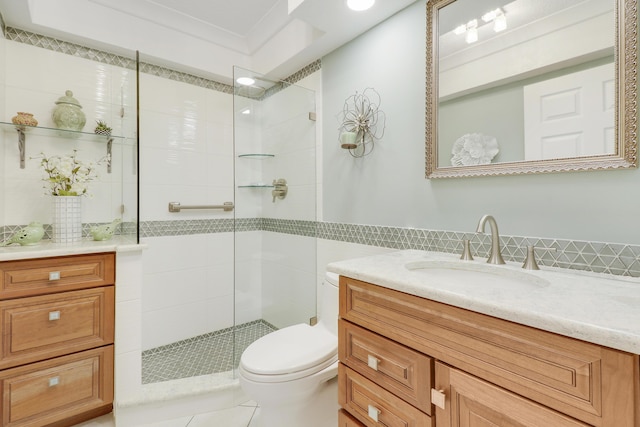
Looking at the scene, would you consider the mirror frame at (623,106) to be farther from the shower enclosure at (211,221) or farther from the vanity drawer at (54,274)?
the vanity drawer at (54,274)

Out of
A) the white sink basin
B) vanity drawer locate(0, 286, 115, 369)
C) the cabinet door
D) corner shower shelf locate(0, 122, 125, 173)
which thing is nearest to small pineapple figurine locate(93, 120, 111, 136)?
corner shower shelf locate(0, 122, 125, 173)

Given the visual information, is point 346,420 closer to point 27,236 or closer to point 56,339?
point 56,339

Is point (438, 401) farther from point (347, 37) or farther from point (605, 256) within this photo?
point (347, 37)

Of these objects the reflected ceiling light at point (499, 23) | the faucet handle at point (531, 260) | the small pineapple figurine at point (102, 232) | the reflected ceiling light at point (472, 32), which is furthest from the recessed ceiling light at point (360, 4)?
the small pineapple figurine at point (102, 232)

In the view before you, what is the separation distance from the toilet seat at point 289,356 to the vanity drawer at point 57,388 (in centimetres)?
84

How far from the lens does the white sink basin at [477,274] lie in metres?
1.01

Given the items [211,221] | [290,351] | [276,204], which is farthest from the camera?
[211,221]

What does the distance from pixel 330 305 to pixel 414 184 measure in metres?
0.80

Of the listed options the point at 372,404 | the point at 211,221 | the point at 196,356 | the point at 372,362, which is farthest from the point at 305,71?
the point at 196,356

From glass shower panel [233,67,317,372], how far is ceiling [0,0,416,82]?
37 centimetres

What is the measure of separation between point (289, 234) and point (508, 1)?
5.89 feet

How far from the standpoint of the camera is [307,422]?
1373 mm

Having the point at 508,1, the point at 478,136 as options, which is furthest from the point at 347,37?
the point at 478,136

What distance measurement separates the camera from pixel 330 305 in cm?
162
